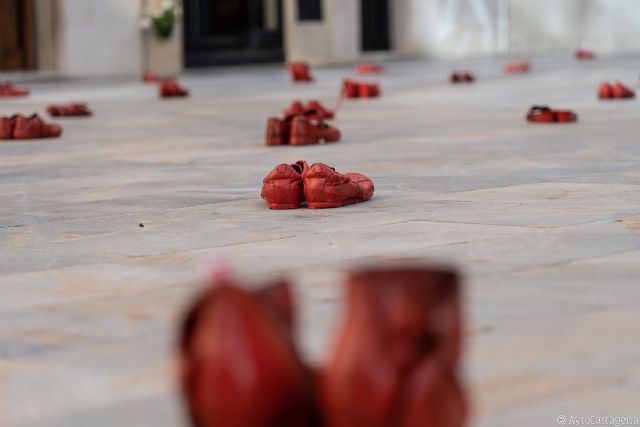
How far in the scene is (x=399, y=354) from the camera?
1988mm

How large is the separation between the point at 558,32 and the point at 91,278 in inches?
1107

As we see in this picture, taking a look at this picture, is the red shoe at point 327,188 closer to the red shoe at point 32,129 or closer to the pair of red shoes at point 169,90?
the red shoe at point 32,129

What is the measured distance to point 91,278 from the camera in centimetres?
379

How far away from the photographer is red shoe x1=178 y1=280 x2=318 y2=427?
195 centimetres

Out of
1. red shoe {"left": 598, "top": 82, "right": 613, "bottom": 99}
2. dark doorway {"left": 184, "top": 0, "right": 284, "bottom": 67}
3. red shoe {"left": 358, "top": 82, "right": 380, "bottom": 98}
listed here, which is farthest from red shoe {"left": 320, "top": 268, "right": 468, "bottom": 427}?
dark doorway {"left": 184, "top": 0, "right": 284, "bottom": 67}

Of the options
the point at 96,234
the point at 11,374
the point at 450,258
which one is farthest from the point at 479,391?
the point at 96,234

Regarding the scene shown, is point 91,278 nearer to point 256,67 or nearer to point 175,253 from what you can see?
point 175,253

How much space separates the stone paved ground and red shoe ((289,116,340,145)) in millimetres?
169

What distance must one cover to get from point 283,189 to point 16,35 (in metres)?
18.2

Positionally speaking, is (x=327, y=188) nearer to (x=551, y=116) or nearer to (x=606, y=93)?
(x=551, y=116)

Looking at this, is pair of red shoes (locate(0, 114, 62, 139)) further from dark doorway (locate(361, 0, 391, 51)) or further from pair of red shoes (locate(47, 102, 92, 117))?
dark doorway (locate(361, 0, 391, 51))

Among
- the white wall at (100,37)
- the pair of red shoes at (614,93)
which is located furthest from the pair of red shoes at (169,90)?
the white wall at (100,37)

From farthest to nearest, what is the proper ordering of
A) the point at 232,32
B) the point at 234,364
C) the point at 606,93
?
the point at 232,32 < the point at 606,93 < the point at 234,364

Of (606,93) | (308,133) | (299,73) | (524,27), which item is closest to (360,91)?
(606,93)
